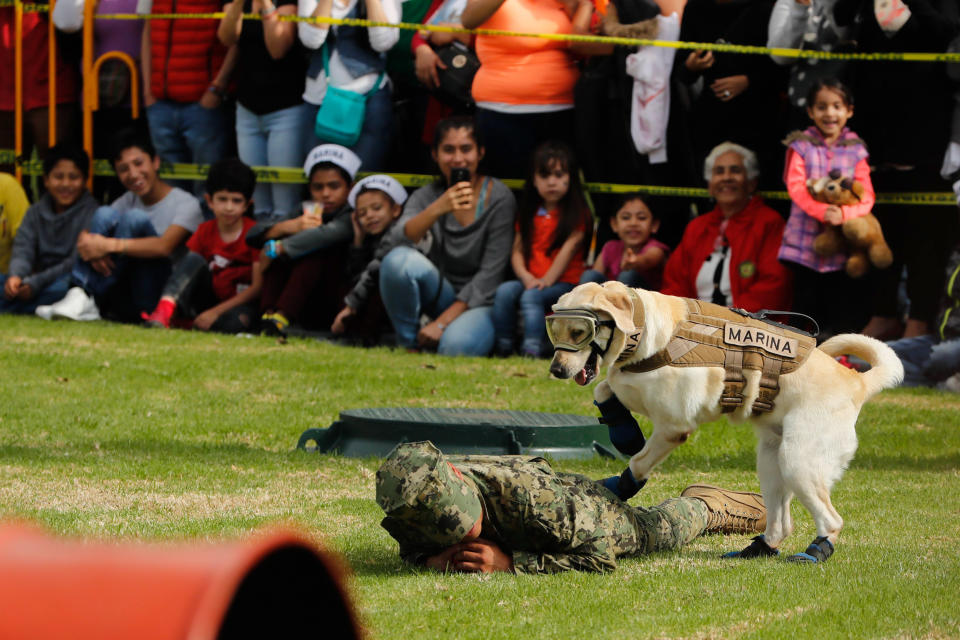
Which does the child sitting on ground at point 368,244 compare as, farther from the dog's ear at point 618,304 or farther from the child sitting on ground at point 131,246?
the dog's ear at point 618,304

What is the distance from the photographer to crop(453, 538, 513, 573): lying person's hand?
467 cm

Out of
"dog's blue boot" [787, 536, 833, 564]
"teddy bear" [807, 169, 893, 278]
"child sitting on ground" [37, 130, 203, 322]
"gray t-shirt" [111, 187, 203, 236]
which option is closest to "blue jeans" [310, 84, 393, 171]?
"gray t-shirt" [111, 187, 203, 236]

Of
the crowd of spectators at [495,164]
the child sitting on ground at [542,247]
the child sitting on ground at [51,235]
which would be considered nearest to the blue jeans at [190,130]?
the crowd of spectators at [495,164]

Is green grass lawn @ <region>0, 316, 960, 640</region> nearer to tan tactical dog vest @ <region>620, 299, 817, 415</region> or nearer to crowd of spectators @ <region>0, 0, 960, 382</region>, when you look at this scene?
tan tactical dog vest @ <region>620, 299, 817, 415</region>

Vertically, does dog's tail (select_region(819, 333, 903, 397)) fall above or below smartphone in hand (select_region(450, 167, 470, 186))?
above

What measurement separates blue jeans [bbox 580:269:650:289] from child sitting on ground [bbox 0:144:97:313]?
16.5 ft

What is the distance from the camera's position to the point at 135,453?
7152mm

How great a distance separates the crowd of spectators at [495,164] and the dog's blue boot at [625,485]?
5.20 metres

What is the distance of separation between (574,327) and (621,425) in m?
Answer: 0.57

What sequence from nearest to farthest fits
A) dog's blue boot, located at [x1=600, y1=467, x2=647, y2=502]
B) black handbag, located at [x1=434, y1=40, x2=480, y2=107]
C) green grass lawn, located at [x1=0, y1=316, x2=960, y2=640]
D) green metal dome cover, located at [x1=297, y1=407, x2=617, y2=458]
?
green grass lawn, located at [x1=0, y1=316, x2=960, y2=640] < dog's blue boot, located at [x1=600, y1=467, x2=647, y2=502] < green metal dome cover, located at [x1=297, y1=407, x2=617, y2=458] < black handbag, located at [x1=434, y1=40, x2=480, y2=107]

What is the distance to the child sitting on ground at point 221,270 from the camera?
11812mm

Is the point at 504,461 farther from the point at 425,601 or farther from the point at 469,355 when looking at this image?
the point at 469,355

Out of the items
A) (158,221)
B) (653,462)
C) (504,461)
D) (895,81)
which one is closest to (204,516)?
(504,461)

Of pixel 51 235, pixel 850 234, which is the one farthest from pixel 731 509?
pixel 51 235
